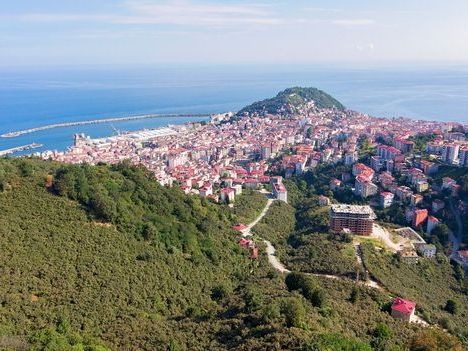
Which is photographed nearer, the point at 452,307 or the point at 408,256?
the point at 452,307

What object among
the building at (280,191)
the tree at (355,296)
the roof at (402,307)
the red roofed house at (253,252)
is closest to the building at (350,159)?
the building at (280,191)

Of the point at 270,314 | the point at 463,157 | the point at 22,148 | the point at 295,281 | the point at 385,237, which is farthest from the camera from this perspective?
the point at 22,148

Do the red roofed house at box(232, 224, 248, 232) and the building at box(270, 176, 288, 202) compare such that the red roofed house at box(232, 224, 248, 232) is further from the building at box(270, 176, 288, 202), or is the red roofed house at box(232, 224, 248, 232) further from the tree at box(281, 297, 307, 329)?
the tree at box(281, 297, 307, 329)

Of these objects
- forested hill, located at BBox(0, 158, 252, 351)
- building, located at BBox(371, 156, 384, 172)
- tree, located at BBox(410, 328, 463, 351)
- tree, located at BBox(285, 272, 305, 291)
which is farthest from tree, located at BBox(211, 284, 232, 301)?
building, located at BBox(371, 156, 384, 172)

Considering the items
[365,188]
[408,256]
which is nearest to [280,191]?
[365,188]

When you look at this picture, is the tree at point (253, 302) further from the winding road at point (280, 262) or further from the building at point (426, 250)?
the building at point (426, 250)

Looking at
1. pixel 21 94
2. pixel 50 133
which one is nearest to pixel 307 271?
pixel 50 133

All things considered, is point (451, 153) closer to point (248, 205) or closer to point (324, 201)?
point (324, 201)

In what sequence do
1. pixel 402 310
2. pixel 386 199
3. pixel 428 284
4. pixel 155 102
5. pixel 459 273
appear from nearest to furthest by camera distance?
pixel 402 310 → pixel 428 284 → pixel 459 273 → pixel 386 199 → pixel 155 102
